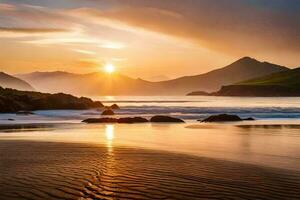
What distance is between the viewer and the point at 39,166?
17219 millimetres

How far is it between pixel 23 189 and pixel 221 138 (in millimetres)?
19587

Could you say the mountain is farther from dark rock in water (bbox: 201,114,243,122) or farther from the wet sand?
the wet sand

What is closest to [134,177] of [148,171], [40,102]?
[148,171]

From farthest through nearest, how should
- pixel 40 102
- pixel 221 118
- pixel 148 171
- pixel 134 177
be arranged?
1. pixel 40 102
2. pixel 221 118
3. pixel 148 171
4. pixel 134 177

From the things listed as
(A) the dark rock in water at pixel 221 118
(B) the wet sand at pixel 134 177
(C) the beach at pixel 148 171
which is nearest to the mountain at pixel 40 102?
(A) the dark rock in water at pixel 221 118

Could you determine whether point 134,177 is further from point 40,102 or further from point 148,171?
point 40,102

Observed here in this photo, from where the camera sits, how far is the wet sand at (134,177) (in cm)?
1240

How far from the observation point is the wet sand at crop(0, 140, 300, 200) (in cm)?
1240

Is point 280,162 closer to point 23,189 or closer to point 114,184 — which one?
point 114,184

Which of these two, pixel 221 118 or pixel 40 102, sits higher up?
pixel 40 102

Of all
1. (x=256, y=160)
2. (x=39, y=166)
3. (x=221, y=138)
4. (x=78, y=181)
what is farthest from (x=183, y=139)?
(x=78, y=181)

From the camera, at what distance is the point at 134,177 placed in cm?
1479

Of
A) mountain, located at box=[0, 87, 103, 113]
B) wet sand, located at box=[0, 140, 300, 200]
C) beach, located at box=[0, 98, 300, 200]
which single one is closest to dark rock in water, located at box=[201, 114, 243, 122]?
beach, located at box=[0, 98, 300, 200]

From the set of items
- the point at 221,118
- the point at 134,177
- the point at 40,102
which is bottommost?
the point at 134,177
